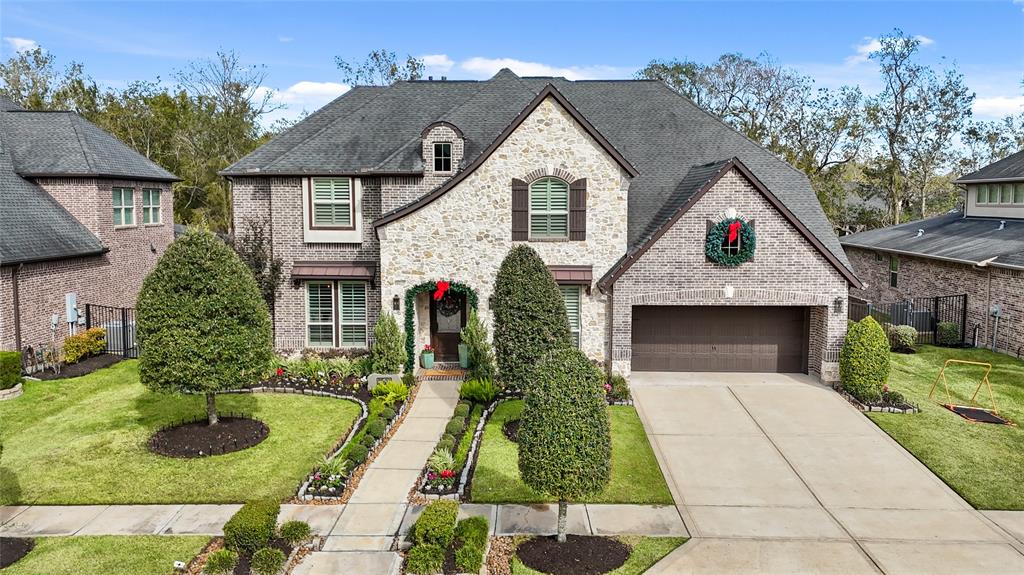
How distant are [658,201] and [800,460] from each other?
8.94 metres

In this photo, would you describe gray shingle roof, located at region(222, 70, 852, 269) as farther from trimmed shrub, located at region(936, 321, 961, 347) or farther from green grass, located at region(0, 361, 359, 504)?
trimmed shrub, located at region(936, 321, 961, 347)

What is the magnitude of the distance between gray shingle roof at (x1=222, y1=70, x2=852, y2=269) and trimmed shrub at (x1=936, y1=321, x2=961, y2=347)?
25.6 feet

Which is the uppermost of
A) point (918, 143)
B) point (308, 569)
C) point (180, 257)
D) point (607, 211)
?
point (918, 143)

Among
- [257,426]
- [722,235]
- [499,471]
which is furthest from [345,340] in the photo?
[722,235]

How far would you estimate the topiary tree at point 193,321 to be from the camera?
1326cm

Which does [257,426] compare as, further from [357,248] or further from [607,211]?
[607,211]

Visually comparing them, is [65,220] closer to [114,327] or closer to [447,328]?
[114,327]

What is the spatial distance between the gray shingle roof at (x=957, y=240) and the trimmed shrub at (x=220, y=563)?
2328 centimetres

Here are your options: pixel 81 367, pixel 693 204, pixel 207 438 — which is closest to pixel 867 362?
pixel 693 204

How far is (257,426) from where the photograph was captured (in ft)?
49.0

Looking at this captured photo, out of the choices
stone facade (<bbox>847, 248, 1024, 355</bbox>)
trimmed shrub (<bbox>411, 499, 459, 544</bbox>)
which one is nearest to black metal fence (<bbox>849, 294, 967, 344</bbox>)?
stone facade (<bbox>847, 248, 1024, 355</bbox>)

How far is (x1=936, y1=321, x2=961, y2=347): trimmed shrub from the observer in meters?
24.2

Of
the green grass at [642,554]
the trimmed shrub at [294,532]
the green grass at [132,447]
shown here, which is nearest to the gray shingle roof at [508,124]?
the green grass at [132,447]

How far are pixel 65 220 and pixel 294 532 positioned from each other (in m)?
18.4
